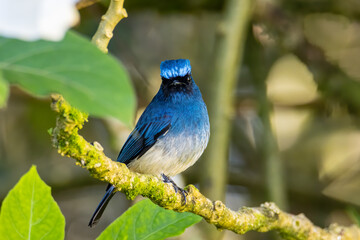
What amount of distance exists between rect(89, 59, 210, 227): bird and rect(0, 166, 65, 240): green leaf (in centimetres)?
178

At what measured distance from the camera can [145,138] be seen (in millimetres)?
3676

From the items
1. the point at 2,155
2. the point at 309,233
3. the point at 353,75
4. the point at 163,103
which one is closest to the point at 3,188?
the point at 2,155

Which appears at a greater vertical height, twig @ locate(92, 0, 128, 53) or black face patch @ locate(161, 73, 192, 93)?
black face patch @ locate(161, 73, 192, 93)

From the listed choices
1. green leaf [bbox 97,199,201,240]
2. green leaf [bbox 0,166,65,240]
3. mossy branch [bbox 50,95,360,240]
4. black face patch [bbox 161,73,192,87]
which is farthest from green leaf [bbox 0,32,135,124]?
black face patch [bbox 161,73,192,87]

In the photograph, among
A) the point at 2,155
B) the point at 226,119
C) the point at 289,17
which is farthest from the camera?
the point at 2,155

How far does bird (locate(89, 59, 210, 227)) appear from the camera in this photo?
349cm

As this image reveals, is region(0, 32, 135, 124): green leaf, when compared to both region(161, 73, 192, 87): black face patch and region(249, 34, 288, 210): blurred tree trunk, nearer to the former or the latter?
region(161, 73, 192, 87): black face patch

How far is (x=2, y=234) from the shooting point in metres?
1.59

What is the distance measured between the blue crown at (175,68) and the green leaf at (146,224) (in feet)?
5.48

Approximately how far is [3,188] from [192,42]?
258 centimetres

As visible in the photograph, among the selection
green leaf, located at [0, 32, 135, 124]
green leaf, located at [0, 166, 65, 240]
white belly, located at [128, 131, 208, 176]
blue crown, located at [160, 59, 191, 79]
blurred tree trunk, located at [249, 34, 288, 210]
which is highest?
blurred tree trunk, located at [249, 34, 288, 210]

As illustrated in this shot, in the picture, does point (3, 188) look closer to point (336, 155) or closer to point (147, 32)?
point (147, 32)

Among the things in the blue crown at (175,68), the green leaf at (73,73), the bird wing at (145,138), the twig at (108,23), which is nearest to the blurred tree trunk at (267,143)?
the bird wing at (145,138)

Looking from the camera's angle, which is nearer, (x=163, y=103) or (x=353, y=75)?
(x=163, y=103)
